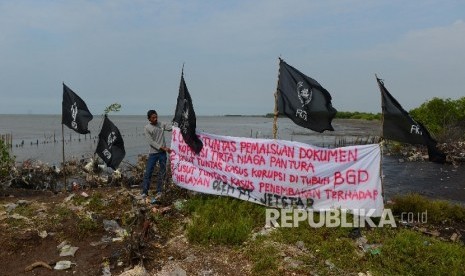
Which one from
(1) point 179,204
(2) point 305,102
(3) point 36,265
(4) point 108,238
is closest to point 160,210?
(1) point 179,204

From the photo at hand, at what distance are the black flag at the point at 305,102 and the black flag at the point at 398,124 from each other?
1.10m

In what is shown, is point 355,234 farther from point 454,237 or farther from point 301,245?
point 454,237

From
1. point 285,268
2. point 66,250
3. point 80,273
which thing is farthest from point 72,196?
point 285,268

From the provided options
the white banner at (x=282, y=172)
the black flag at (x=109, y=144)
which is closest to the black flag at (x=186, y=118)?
the white banner at (x=282, y=172)

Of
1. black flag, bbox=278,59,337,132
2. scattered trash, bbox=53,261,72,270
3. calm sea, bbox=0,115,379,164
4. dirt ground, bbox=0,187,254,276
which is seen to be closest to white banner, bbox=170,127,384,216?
black flag, bbox=278,59,337,132

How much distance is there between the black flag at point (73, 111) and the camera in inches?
440

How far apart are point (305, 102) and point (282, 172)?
163 centimetres

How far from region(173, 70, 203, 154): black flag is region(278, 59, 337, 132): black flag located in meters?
2.03

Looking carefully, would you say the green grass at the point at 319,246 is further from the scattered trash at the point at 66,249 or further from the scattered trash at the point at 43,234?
the scattered trash at the point at 43,234

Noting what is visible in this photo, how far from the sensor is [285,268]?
21.1 ft

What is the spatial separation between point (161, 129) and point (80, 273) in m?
4.03

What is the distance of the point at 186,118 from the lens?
9.11 m

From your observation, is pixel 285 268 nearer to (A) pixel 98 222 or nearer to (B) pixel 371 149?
(B) pixel 371 149

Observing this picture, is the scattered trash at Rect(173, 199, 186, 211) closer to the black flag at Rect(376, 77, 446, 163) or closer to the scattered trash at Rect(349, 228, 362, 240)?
the scattered trash at Rect(349, 228, 362, 240)
